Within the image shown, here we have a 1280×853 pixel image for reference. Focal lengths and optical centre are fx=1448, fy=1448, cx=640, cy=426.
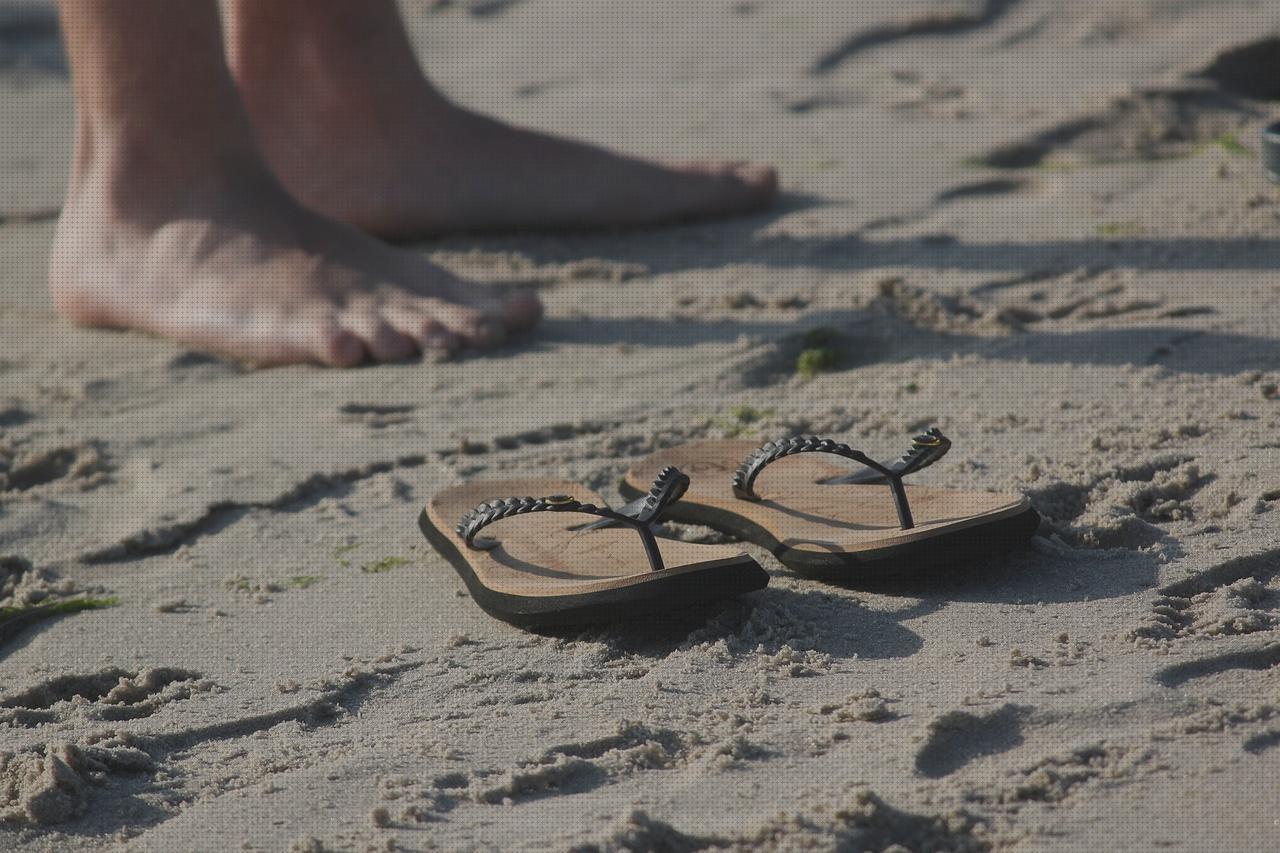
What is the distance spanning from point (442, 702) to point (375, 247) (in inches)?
59.5

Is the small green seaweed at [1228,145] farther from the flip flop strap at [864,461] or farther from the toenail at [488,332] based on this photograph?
the flip flop strap at [864,461]

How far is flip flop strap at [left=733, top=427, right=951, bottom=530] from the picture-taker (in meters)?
1.64

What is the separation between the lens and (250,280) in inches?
104

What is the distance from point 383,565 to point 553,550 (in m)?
0.24

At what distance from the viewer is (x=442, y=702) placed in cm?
144

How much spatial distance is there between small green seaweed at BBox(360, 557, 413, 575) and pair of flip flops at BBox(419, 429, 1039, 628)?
0.05m

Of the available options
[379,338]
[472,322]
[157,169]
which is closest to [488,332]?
[472,322]

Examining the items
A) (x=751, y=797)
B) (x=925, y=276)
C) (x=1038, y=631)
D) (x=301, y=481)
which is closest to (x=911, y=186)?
(x=925, y=276)

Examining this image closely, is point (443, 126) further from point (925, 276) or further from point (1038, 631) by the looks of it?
point (1038, 631)

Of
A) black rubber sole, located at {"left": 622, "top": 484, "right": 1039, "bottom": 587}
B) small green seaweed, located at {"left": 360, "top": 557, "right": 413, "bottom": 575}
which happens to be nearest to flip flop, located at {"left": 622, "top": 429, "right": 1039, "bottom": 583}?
black rubber sole, located at {"left": 622, "top": 484, "right": 1039, "bottom": 587}

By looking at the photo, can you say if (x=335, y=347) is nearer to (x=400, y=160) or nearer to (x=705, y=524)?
(x=400, y=160)

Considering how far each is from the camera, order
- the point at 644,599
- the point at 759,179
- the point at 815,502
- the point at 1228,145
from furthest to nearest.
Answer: the point at 759,179 → the point at 1228,145 → the point at 815,502 → the point at 644,599

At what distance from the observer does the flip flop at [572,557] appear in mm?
1495

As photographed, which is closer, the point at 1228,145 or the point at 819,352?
the point at 819,352
